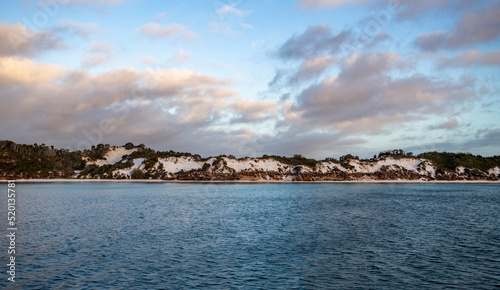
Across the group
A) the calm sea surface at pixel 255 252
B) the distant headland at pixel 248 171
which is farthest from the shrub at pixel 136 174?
the calm sea surface at pixel 255 252

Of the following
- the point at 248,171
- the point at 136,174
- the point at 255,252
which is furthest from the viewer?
the point at 136,174

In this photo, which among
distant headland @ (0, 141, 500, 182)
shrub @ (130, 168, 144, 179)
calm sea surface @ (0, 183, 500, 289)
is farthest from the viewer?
shrub @ (130, 168, 144, 179)

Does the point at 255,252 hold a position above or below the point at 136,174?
below

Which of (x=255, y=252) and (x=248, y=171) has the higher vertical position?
(x=248, y=171)

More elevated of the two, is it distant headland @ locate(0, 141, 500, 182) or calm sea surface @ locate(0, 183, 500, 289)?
distant headland @ locate(0, 141, 500, 182)

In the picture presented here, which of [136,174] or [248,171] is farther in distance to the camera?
[136,174]

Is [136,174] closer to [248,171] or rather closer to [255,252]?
[248,171]

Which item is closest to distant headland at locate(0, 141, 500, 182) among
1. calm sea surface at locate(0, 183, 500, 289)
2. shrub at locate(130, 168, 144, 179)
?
shrub at locate(130, 168, 144, 179)

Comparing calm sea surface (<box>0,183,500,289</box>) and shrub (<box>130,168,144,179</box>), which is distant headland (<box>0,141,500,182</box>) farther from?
calm sea surface (<box>0,183,500,289</box>)

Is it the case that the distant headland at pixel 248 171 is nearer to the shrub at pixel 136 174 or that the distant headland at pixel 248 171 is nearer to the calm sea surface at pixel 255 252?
the shrub at pixel 136 174

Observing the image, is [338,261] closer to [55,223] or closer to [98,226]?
[98,226]

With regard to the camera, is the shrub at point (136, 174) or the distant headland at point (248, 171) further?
the shrub at point (136, 174)

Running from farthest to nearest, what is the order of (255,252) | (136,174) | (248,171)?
(136,174) → (248,171) → (255,252)

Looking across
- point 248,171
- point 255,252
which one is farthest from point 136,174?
point 255,252
